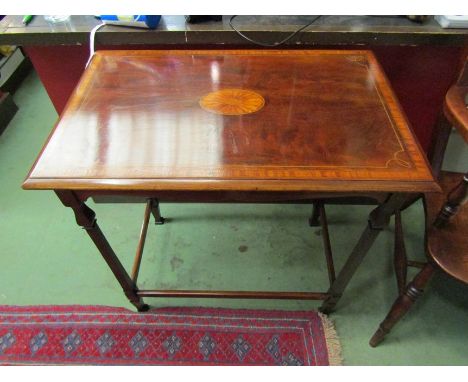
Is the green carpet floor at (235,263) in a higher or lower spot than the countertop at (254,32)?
lower

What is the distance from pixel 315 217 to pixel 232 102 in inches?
30.0

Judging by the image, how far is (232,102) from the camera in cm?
81

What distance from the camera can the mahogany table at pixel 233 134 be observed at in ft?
2.09

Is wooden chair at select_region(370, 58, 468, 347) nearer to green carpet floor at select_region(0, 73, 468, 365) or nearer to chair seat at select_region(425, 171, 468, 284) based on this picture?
chair seat at select_region(425, 171, 468, 284)

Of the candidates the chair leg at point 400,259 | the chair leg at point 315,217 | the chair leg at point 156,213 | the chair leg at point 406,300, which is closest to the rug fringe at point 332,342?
the chair leg at point 406,300

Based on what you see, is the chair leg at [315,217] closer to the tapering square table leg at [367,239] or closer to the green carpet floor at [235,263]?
the green carpet floor at [235,263]

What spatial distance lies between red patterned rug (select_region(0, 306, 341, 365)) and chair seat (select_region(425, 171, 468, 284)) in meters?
0.49

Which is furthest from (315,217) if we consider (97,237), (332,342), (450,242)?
(97,237)

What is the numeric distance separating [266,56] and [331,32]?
0.80 ft

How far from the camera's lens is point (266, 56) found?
3.15 feet

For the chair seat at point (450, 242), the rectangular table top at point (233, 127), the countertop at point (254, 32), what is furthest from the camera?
the countertop at point (254, 32)

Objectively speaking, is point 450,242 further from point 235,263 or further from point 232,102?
point 235,263

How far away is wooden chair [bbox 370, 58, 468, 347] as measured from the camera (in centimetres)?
71
